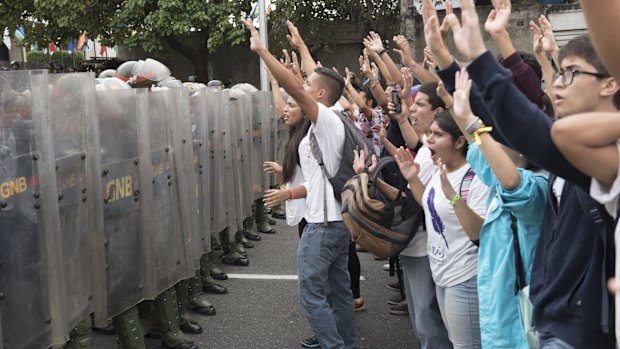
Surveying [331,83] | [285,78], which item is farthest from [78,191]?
[331,83]

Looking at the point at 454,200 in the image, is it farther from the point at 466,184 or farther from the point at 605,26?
the point at 605,26

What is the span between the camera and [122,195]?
4.07m

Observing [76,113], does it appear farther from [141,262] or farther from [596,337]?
[596,337]

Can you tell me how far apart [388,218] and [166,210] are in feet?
5.26

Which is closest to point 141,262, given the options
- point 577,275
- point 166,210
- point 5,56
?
point 166,210

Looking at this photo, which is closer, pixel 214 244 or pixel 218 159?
pixel 218 159

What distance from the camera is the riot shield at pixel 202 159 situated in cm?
558

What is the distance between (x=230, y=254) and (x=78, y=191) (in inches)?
138

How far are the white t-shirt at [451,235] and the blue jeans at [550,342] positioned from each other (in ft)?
2.76

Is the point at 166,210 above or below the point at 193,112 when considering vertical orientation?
below

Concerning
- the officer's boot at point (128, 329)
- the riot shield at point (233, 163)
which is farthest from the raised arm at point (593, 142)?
the riot shield at point (233, 163)

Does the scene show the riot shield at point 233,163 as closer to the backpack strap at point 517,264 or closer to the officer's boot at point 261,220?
the officer's boot at point 261,220

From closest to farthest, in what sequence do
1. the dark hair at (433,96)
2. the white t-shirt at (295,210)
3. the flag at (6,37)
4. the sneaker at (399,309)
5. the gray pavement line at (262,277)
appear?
the dark hair at (433,96), the white t-shirt at (295,210), the sneaker at (399,309), the gray pavement line at (262,277), the flag at (6,37)

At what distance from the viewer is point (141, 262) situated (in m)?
4.28
